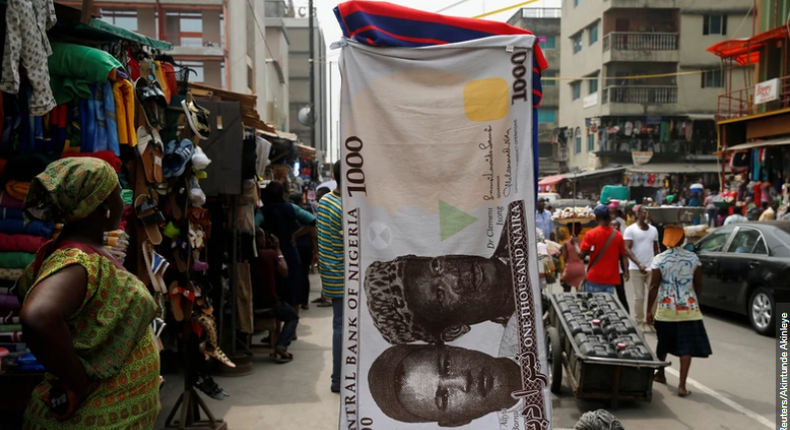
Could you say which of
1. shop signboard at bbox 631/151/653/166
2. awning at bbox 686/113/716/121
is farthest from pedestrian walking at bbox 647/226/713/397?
awning at bbox 686/113/716/121

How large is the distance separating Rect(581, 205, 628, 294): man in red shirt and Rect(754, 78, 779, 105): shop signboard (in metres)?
16.7

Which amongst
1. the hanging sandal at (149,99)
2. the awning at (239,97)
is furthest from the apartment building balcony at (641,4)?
the hanging sandal at (149,99)

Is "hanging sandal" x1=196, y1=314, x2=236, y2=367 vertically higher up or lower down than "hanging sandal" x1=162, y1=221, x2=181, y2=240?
lower down

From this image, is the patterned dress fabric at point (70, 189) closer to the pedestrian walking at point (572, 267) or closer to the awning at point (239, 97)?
the awning at point (239, 97)

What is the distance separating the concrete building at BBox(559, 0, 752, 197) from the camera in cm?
3606

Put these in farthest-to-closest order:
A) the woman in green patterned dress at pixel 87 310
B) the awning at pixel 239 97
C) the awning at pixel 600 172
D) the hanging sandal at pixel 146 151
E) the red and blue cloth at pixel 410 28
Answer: the awning at pixel 600 172 < the awning at pixel 239 97 < the hanging sandal at pixel 146 151 < the red and blue cloth at pixel 410 28 < the woman in green patterned dress at pixel 87 310

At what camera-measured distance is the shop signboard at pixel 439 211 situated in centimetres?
337

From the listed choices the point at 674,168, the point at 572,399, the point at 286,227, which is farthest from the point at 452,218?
the point at 674,168

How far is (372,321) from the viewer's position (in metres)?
3.39

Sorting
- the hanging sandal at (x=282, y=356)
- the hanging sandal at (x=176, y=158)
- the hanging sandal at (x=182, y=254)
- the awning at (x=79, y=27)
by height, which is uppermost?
the awning at (x=79, y=27)

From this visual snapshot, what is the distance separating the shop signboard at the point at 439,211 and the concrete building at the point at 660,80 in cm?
3442

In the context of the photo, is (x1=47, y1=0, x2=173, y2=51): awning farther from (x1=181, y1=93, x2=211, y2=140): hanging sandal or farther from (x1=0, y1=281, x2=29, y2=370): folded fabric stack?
(x1=0, y1=281, x2=29, y2=370): folded fabric stack

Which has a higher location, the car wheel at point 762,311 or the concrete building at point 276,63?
the concrete building at point 276,63

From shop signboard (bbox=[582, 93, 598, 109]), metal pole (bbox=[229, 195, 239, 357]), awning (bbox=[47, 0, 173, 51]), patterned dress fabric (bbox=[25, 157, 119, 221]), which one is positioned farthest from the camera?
shop signboard (bbox=[582, 93, 598, 109])
